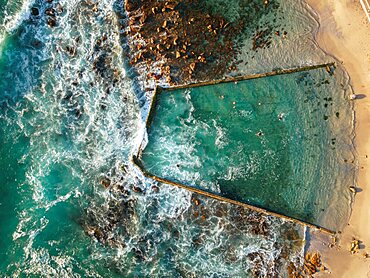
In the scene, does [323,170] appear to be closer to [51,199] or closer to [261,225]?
[261,225]

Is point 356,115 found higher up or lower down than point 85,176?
higher up

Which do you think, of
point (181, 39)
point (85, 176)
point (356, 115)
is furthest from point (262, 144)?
point (85, 176)

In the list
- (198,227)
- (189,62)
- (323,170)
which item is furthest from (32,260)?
(323,170)

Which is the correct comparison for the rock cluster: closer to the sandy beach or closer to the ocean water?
the ocean water

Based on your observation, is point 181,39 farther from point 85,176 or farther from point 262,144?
point 85,176

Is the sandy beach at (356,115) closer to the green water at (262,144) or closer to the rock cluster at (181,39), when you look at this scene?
the green water at (262,144)
